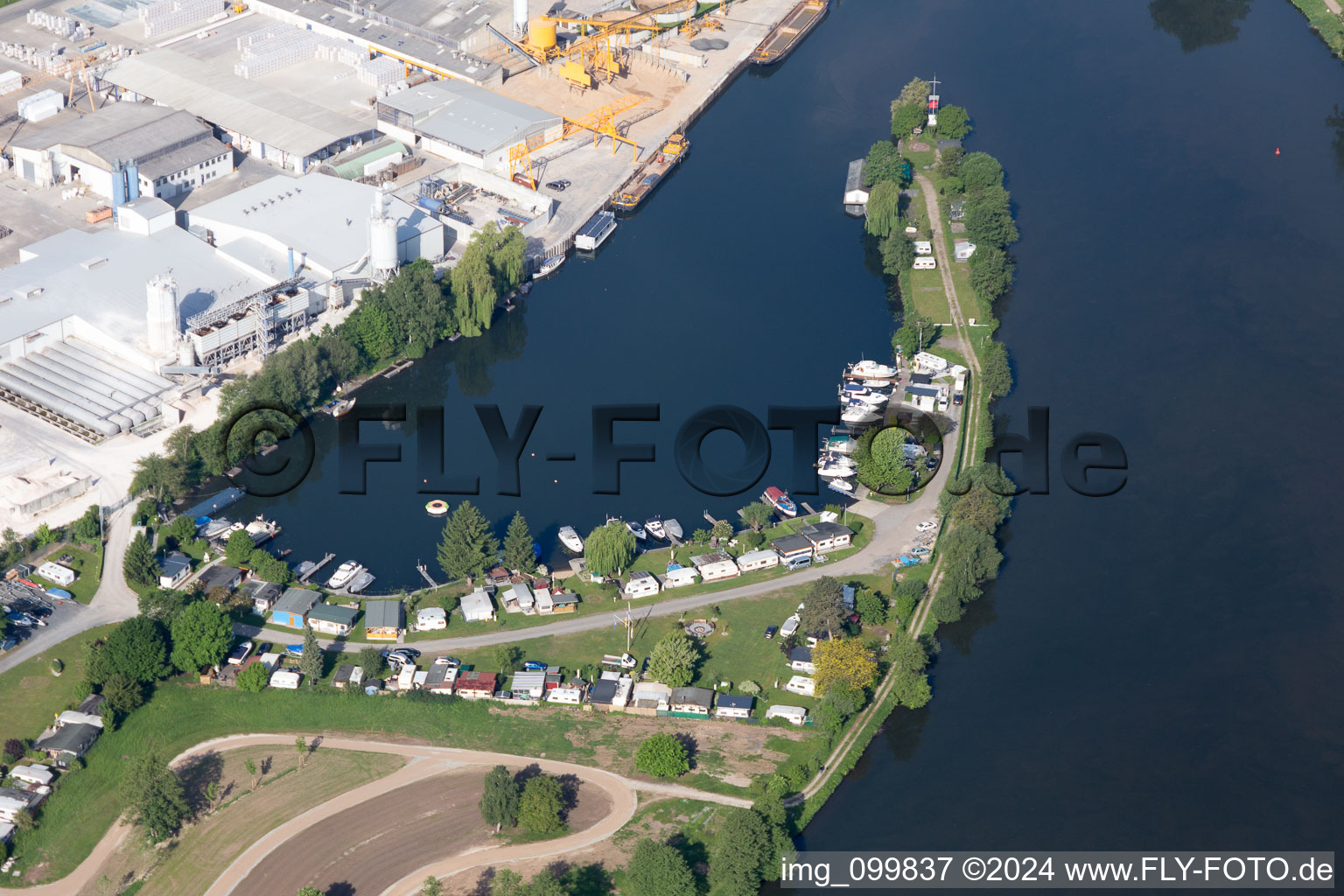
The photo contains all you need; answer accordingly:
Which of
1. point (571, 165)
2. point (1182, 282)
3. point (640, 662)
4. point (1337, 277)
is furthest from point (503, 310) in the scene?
point (1337, 277)

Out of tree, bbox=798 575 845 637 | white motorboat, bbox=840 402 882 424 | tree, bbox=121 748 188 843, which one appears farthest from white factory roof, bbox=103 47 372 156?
tree, bbox=121 748 188 843

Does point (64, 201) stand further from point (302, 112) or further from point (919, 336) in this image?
point (919, 336)

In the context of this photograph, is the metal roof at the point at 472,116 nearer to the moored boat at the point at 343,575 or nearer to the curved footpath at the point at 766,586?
the moored boat at the point at 343,575

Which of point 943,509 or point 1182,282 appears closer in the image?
point 943,509

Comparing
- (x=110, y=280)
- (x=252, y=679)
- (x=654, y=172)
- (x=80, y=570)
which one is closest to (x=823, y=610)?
(x=252, y=679)

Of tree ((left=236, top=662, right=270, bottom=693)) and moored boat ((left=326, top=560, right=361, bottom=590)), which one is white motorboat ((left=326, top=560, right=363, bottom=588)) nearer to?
moored boat ((left=326, top=560, right=361, bottom=590))
